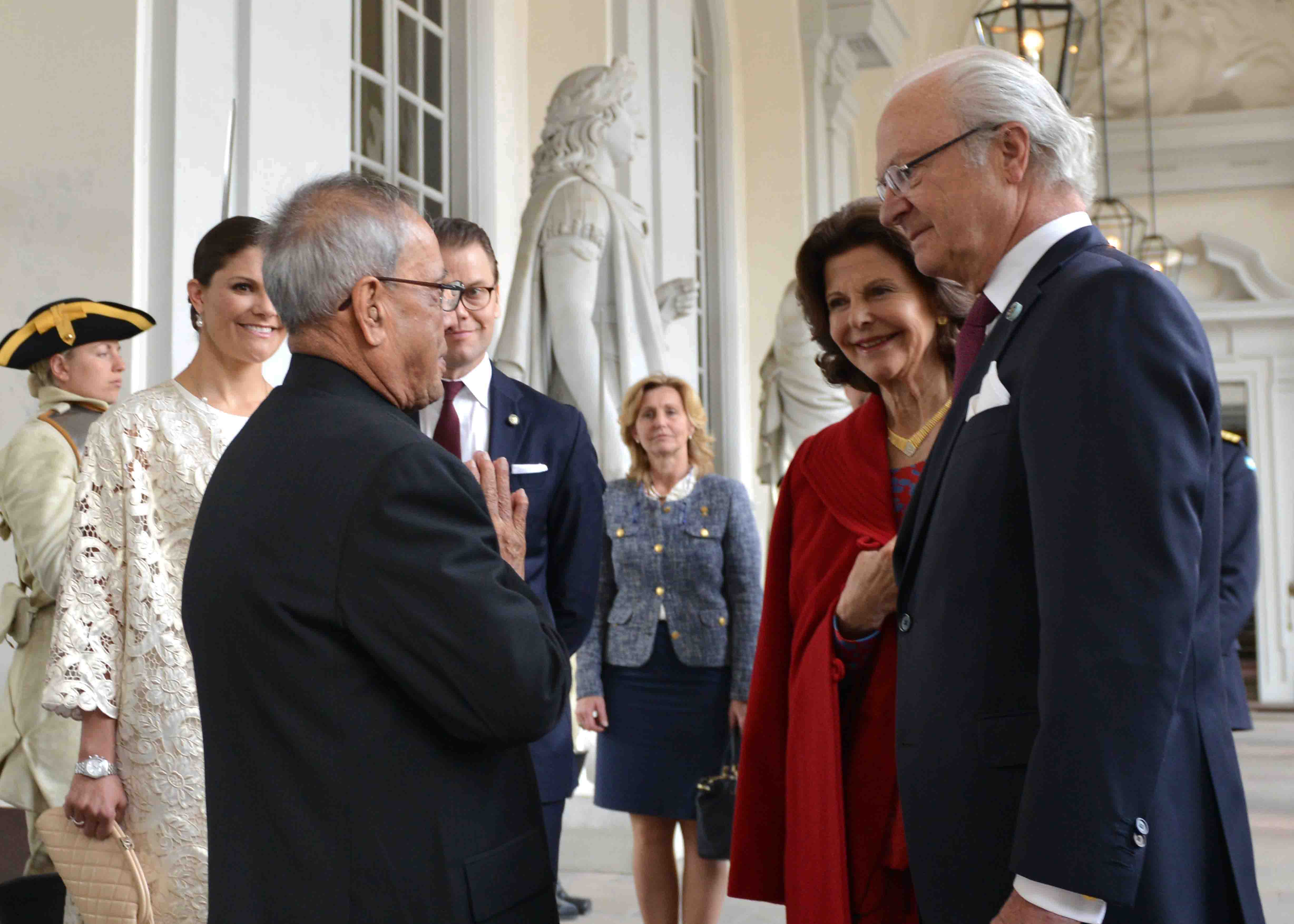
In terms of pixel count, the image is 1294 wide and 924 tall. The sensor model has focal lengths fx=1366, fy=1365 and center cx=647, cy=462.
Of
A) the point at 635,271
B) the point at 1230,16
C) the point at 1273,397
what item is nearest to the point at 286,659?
the point at 635,271

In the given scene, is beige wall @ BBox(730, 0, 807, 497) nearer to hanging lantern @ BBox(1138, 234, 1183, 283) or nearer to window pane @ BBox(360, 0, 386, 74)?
hanging lantern @ BBox(1138, 234, 1183, 283)

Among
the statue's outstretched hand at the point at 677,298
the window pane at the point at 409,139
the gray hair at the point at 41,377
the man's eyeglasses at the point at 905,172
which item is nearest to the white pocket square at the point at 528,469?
the man's eyeglasses at the point at 905,172

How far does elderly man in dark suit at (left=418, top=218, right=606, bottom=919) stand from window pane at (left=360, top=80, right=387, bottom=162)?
3.86 meters

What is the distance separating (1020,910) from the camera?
149 cm

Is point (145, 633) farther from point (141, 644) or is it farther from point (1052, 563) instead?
point (1052, 563)

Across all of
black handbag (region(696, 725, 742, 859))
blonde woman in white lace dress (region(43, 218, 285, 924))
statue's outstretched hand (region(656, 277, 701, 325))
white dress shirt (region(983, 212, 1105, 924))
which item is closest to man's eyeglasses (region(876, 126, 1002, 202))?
white dress shirt (region(983, 212, 1105, 924))

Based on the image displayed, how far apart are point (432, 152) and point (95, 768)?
504cm

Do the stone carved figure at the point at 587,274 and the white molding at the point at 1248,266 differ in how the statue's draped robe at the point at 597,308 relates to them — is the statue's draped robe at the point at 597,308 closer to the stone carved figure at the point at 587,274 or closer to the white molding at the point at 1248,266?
the stone carved figure at the point at 587,274

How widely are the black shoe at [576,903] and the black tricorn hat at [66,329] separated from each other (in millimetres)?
2636

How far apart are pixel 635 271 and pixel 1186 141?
1390cm

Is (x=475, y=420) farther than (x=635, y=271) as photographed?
No

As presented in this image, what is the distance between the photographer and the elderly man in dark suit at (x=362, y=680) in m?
1.59

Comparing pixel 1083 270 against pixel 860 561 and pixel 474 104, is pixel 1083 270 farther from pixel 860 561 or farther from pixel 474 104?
pixel 474 104

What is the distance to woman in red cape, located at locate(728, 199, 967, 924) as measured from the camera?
219cm
